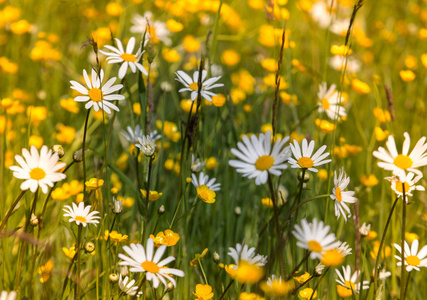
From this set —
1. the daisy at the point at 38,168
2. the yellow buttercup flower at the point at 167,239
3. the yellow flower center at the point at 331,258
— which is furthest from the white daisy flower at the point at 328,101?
the daisy at the point at 38,168

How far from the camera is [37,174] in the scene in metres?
1.19

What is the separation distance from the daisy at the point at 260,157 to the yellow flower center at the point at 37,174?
0.48 m

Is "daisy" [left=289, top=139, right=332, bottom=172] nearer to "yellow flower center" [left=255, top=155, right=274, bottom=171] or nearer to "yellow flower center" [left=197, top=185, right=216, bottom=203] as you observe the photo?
"yellow flower center" [left=255, top=155, right=274, bottom=171]

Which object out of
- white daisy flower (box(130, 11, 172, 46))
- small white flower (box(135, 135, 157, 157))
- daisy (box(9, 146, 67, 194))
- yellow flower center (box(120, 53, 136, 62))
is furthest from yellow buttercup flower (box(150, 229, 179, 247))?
white daisy flower (box(130, 11, 172, 46))

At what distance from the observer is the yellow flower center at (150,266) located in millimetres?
1106

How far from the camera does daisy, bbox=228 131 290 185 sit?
1138mm

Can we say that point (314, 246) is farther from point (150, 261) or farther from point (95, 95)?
point (95, 95)

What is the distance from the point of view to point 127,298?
1.39 m

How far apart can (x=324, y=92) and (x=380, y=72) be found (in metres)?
1.42

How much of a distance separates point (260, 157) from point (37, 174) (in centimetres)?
57

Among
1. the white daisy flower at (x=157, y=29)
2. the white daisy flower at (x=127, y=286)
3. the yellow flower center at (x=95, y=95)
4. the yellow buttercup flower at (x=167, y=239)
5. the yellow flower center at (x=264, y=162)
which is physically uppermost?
the white daisy flower at (x=157, y=29)

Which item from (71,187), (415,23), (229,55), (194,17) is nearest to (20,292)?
(71,187)

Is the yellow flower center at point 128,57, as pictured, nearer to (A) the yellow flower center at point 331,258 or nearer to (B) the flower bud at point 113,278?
(B) the flower bud at point 113,278

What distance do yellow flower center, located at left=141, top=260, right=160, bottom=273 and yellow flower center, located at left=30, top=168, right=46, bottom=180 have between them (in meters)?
0.34
